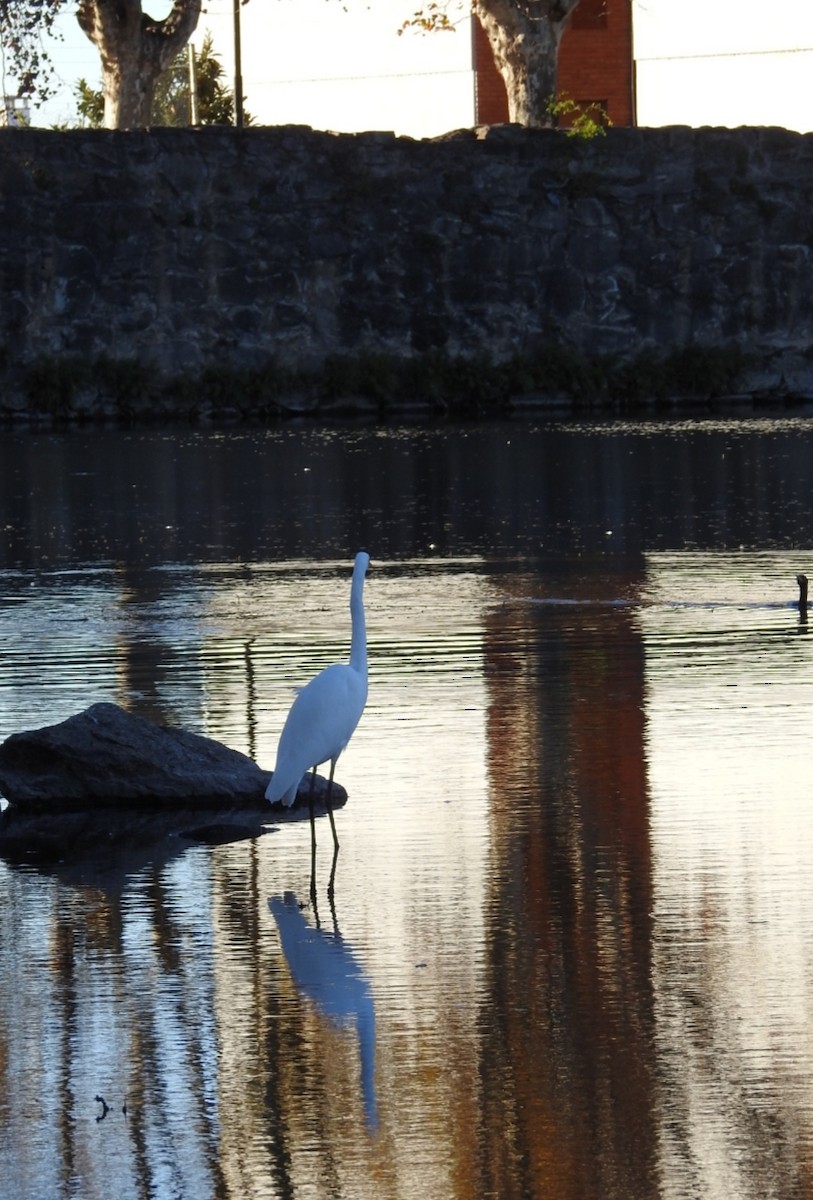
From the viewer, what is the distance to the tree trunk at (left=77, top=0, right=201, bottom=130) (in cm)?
4247

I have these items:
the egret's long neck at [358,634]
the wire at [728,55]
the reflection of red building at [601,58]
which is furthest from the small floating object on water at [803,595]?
the reflection of red building at [601,58]

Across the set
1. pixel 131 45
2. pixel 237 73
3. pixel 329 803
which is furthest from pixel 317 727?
pixel 237 73

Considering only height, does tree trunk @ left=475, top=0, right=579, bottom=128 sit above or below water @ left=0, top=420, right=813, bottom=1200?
above

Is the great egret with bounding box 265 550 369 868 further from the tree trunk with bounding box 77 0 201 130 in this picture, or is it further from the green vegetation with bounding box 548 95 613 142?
the tree trunk with bounding box 77 0 201 130

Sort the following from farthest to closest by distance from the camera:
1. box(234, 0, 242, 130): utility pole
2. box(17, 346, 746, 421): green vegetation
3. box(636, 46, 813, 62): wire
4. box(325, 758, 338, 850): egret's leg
→ box(234, 0, 242, 130): utility pole < box(636, 46, 813, 62): wire < box(17, 346, 746, 421): green vegetation < box(325, 758, 338, 850): egret's leg

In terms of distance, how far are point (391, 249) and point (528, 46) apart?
489 cm

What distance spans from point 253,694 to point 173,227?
29487 millimetres

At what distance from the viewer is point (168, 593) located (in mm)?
16766

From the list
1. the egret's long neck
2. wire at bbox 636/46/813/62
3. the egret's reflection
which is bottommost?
the egret's reflection

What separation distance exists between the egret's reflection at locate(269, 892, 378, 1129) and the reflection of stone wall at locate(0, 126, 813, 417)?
3263 centimetres

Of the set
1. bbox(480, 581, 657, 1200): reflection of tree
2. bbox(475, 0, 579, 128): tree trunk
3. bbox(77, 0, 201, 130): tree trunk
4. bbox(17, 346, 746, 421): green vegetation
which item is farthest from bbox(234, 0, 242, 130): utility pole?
bbox(480, 581, 657, 1200): reflection of tree

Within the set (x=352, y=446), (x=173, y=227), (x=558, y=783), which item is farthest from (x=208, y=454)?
(x=558, y=783)

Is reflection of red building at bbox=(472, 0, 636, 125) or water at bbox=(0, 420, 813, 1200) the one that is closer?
water at bbox=(0, 420, 813, 1200)

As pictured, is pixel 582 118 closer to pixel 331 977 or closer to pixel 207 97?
pixel 207 97
